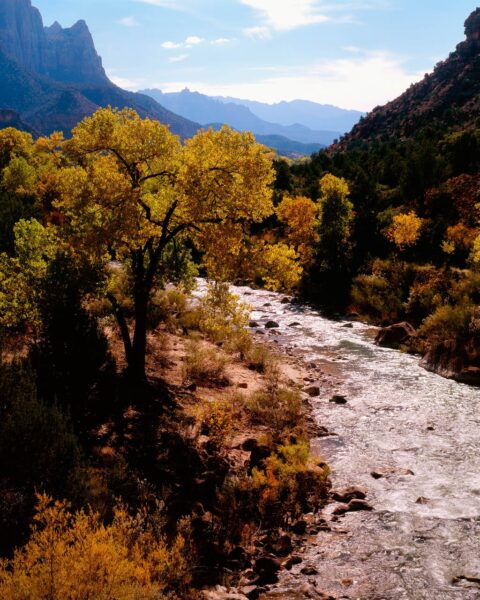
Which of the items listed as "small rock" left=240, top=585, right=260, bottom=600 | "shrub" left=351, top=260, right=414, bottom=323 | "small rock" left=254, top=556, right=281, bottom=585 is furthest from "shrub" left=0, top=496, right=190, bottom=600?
"shrub" left=351, top=260, right=414, bottom=323

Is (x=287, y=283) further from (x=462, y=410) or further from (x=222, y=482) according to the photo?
(x=462, y=410)

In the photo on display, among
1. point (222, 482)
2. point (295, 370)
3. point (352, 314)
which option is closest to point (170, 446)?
point (222, 482)

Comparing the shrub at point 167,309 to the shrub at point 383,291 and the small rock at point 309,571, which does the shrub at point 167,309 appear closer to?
the shrub at point 383,291

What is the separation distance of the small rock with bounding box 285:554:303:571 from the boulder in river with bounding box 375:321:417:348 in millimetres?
17232

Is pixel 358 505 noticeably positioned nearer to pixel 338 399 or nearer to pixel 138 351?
pixel 338 399

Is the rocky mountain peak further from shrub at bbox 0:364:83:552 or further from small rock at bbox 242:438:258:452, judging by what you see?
shrub at bbox 0:364:83:552

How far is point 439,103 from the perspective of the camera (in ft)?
393

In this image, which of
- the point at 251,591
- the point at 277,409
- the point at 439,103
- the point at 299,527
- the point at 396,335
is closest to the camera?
the point at 251,591

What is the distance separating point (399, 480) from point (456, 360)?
32.6ft

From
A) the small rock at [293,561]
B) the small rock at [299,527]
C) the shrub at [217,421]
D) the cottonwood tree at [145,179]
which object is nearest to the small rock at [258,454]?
the shrub at [217,421]

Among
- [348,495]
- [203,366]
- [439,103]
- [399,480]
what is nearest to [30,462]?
[348,495]

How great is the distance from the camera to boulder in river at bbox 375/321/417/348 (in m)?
25.0

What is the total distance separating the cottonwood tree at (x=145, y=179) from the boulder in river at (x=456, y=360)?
38.0ft

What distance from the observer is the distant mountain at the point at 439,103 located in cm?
10650
